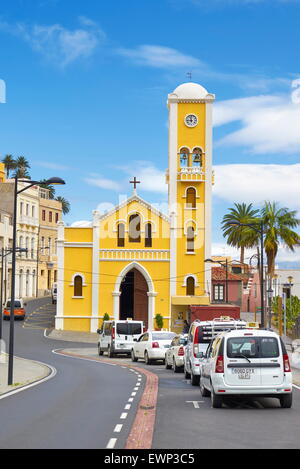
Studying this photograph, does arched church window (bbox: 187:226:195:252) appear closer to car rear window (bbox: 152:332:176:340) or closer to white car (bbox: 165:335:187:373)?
car rear window (bbox: 152:332:176:340)

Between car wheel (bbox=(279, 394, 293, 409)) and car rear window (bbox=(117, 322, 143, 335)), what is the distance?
26578mm

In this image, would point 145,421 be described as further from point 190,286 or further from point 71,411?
point 190,286

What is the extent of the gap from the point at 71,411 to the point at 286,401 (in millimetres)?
4798

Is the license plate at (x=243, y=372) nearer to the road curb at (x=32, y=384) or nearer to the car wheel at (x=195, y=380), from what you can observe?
the road curb at (x=32, y=384)

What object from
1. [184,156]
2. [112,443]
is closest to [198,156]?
[184,156]

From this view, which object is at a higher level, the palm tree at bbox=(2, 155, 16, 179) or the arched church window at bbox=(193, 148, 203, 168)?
the palm tree at bbox=(2, 155, 16, 179)

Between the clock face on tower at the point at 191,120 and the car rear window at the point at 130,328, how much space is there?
109 ft

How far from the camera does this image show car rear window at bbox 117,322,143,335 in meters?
44.2

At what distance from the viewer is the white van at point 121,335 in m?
44.3

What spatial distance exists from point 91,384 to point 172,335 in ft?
40.1

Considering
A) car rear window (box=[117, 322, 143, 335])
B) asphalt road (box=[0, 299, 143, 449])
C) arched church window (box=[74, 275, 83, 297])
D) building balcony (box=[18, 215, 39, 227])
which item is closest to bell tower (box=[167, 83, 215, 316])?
arched church window (box=[74, 275, 83, 297])

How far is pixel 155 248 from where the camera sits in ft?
236

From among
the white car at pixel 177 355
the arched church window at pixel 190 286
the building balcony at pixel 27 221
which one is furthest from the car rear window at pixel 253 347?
the building balcony at pixel 27 221
